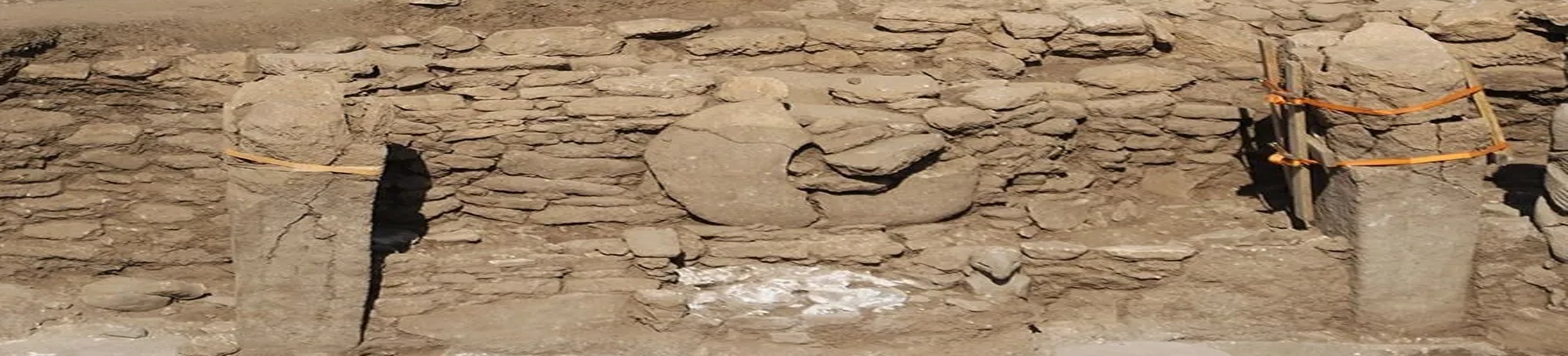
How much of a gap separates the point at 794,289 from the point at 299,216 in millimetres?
2067

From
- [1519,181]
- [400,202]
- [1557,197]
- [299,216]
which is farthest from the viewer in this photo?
[1519,181]

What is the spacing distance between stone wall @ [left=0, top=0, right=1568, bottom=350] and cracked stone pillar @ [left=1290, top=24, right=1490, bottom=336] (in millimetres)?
176

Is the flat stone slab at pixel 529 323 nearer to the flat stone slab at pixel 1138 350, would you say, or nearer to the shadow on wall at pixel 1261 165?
the flat stone slab at pixel 1138 350

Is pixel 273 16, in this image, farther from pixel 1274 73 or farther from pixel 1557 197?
pixel 1557 197

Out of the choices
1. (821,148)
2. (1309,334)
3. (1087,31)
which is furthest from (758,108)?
(1309,334)

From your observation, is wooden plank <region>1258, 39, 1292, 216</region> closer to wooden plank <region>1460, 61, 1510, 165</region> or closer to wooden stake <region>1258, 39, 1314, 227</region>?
wooden stake <region>1258, 39, 1314, 227</region>

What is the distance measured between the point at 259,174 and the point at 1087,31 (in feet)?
12.0

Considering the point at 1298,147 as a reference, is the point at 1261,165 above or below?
below

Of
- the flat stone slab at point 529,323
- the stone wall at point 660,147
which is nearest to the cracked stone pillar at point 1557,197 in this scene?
the stone wall at point 660,147

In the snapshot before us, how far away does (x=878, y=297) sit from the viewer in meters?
8.29

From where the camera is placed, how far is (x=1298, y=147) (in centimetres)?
822

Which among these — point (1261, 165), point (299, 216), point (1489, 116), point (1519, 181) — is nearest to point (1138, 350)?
point (1261, 165)

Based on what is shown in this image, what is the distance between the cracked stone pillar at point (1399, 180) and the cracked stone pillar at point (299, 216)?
3.93 metres

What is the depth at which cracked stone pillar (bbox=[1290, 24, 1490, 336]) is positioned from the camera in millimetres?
7922
